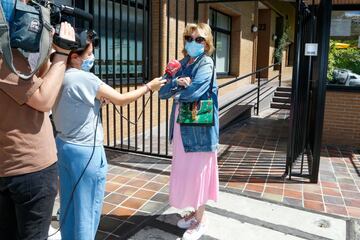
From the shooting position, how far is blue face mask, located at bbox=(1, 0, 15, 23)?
4.73ft

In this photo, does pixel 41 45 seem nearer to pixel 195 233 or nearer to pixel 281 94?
pixel 195 233

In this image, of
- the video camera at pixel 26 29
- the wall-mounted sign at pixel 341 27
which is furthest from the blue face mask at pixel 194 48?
the wall-mounted sign at pixel 341 27

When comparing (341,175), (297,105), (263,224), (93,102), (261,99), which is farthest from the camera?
(261,99)

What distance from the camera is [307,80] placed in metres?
4.82

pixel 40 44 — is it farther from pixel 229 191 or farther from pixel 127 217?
pixel 229 191

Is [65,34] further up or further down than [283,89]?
further up

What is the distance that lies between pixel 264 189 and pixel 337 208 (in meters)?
0.78

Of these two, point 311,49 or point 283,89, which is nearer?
point 311,49

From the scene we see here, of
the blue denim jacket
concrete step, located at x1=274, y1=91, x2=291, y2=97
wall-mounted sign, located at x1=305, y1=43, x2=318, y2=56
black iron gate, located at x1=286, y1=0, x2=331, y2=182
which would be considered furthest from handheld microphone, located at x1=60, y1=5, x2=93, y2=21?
concrete step, located at x1=274, y1=91, x2=291, y2=97

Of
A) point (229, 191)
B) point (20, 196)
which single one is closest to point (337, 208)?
point (229, 191)

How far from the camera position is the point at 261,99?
1036 centimetres

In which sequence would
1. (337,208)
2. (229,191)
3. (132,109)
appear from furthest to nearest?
(132,109), (229,191), (337,208)

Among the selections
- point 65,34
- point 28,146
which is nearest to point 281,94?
point 65,34

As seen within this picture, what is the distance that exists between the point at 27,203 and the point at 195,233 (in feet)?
5.32
